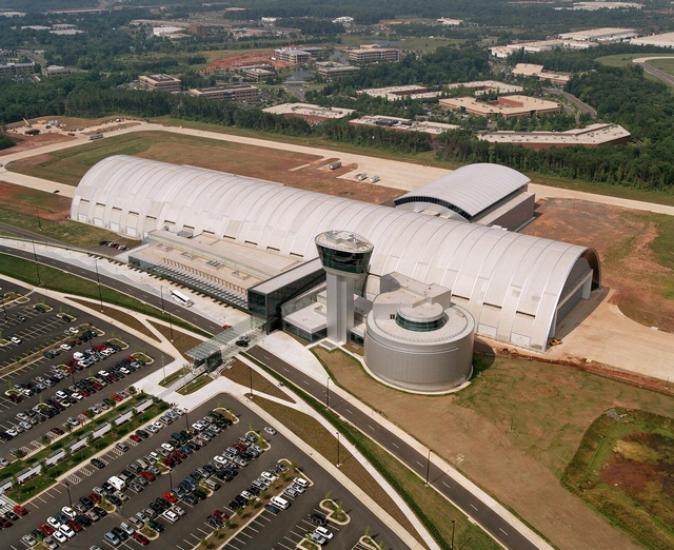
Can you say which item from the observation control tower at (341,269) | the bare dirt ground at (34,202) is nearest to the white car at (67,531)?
the observation control tower at (341,269)

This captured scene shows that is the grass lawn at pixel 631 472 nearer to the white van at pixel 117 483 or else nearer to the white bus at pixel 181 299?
the white van at pixel 117 483

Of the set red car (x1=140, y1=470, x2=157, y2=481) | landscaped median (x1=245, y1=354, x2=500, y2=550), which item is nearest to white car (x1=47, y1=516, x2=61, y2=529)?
red car (x1=140, y1=470, x2=157, y2=481)

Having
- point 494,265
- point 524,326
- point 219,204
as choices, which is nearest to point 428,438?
point 524,326

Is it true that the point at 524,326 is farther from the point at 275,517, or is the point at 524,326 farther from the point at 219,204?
the point at 219,204

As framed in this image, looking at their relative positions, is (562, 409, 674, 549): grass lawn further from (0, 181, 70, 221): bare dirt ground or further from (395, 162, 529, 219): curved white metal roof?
(0, 181, 70, 221): bare dirt ground

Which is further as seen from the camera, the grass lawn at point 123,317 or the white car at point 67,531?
the grass lawn at point 123,317
